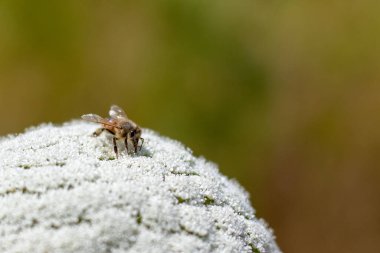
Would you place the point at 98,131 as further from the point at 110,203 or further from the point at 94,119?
the point at 110,203

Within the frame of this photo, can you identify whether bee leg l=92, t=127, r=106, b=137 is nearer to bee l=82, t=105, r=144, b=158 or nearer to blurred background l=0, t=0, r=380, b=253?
bee l=82, t=105, r=144, b=158

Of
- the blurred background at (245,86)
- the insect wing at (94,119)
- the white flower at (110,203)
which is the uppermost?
the blurred background at (245,86)

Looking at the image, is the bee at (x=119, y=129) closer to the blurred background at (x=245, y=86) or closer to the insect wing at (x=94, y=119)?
the insect wing at (x=94, y=119)

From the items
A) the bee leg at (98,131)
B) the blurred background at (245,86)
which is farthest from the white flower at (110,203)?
the blurred background at (245,86)

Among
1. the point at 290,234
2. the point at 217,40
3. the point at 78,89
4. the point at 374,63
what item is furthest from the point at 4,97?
the point at 374,63

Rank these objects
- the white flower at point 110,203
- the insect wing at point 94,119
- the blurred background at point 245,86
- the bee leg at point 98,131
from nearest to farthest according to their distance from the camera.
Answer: the white flower at point 110,203 < the insect wing at point 94,119 < the bee leg at point 98,131 < the blurred background at point 245,86

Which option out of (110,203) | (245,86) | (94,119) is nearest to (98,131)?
(94,119)

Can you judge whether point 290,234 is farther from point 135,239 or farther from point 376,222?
point 135,239
